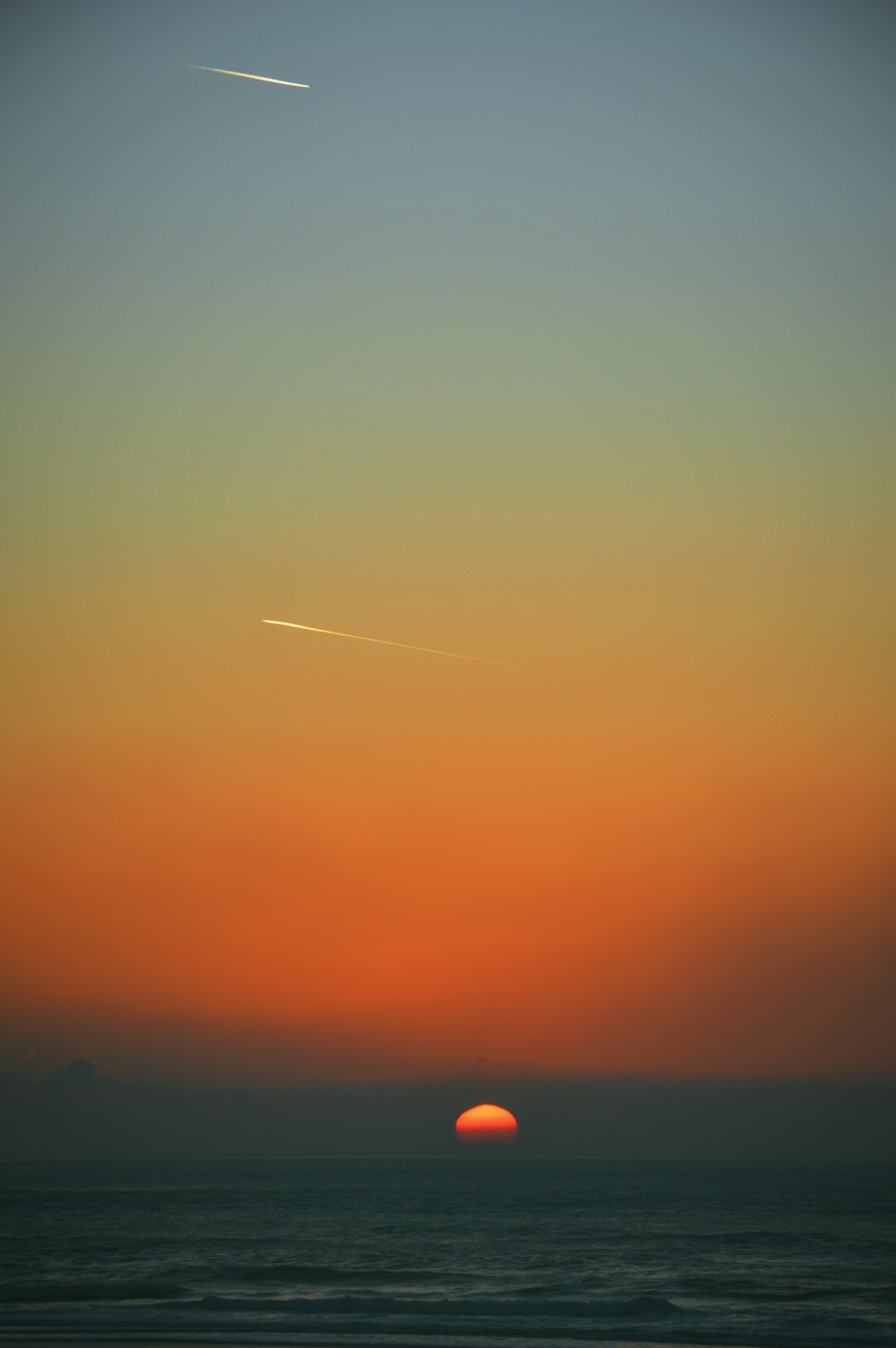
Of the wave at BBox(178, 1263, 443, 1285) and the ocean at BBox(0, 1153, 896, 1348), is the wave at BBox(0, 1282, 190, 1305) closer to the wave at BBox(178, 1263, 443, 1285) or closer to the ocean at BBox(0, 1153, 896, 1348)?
the ocean at BBox(0, 1153, 896, 1348)

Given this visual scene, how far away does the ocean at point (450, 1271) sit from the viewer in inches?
989

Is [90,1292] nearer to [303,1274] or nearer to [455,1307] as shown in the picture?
[303,1274]

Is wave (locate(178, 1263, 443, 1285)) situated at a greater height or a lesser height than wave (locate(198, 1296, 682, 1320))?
lesser

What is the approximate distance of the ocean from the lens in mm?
25125

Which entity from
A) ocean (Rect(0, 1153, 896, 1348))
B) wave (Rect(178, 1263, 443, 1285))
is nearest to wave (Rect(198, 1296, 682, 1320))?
ocean (Rect(0, 1153, 896, 1348))

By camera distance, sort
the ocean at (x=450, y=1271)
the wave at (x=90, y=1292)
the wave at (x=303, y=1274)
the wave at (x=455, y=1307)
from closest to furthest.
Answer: the ocean at (x=450, y=1271), the wave at (x=455, y=1307), the wave at (x=90, y=1292), the wave at (x=303, y=1274)

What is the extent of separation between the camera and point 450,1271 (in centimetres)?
3694

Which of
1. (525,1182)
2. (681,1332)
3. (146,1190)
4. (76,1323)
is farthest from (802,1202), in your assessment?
(76,1323)

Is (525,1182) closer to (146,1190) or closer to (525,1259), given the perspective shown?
(146,1190)

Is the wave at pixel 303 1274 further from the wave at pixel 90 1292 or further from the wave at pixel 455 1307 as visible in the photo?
the wave at pixel 455 1307

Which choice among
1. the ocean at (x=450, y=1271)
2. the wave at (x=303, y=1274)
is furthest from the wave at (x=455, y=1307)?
the wave at (x=303, y=1274)

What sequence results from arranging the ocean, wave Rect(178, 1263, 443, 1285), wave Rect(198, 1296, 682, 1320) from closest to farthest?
1. the ocean
2. wave Rect(198, 1296, 682, 1320)
3. wave Rect(178, 1263, 443, 1285)

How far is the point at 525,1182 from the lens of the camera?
11456 centimetres

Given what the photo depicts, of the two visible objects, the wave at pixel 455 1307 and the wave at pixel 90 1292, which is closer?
the wave at pixel 455 1307
